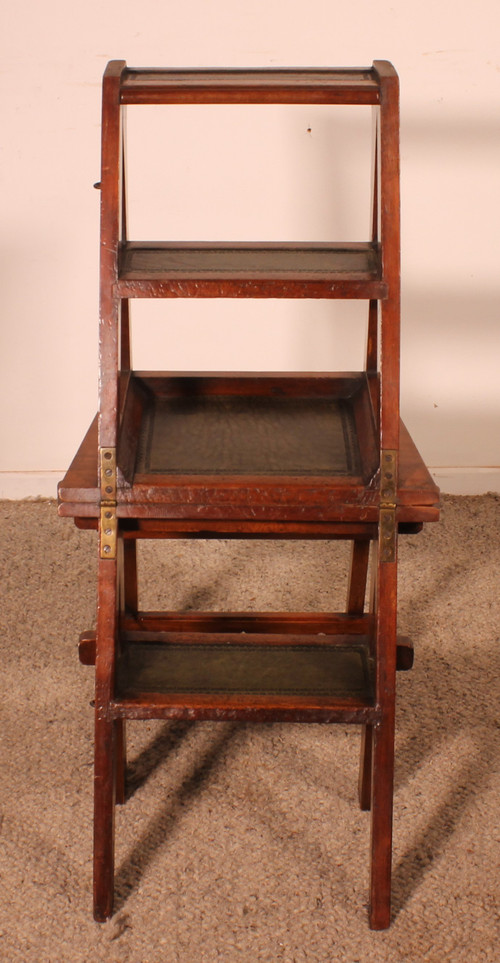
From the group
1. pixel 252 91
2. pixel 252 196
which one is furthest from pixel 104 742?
pixel 252 196

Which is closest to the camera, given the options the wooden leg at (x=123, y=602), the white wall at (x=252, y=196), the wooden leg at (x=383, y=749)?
the wooden leg at (x=383, y=749)

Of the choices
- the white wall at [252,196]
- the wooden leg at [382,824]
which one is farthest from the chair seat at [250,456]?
the white wall at [252,196]

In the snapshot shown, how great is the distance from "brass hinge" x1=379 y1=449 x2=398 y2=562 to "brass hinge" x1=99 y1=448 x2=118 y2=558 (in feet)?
1.43

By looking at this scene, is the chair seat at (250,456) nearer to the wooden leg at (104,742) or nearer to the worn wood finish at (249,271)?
the wooden leg at (104,742)

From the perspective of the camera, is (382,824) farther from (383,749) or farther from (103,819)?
(103,819)

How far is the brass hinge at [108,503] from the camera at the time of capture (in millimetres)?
1619

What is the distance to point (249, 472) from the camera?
1726mm

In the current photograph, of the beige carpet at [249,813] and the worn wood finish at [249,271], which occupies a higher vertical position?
the worn wood finish at [249,271]

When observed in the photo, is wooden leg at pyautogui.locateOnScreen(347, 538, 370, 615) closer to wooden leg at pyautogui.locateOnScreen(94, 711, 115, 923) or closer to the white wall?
wooden leg at pyautogui.locateOnScreen(94, 711, 115, 923)

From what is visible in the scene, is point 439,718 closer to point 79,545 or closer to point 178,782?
point 178,782

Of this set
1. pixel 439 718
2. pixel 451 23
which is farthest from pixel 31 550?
pixel 451 23

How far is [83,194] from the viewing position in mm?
3166

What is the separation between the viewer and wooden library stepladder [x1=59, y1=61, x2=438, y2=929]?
1574 mm

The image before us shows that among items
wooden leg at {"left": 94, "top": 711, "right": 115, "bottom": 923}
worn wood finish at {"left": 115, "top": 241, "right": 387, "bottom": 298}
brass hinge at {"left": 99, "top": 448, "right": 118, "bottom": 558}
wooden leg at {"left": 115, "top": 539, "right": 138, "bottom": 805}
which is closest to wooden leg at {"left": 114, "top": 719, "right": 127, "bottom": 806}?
wooden leg at {"left": 115, "top": 539, "right": 138, "bottom": 805}
